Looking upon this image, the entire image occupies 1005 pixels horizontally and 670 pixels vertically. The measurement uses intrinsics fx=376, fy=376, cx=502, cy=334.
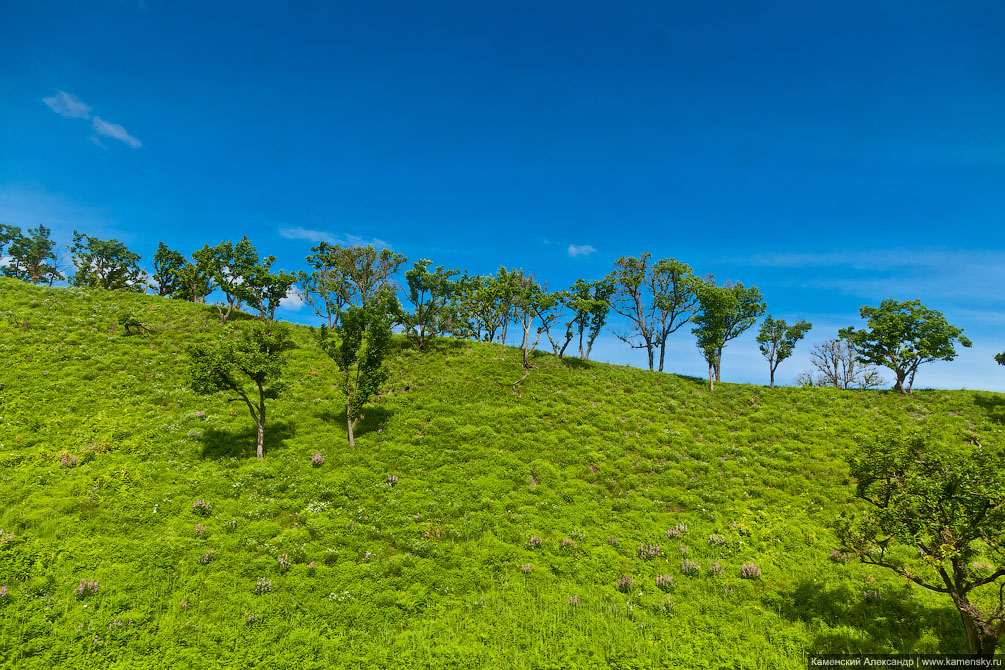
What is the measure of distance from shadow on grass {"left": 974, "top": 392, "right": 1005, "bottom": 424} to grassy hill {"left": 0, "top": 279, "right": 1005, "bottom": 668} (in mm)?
303

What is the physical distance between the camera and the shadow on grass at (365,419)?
26.0 metres

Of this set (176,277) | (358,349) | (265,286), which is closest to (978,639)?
(358,349)

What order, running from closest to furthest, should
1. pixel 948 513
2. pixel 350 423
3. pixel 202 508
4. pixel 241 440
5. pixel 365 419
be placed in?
pixel 948 513 < pixel 202 508 < pixel 241 440 < pixel 350 423 < pixel 365 419

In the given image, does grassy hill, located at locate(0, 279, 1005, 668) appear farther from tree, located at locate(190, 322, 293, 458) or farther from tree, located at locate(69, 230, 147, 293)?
tree, located at locate(69, 230, 147, 293)

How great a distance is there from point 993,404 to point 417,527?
48.2m

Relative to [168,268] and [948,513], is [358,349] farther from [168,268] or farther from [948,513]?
[168,268]

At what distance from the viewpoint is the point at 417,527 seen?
17672mm

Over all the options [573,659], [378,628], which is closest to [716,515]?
[573,659]

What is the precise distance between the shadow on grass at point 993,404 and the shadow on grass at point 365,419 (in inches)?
1883

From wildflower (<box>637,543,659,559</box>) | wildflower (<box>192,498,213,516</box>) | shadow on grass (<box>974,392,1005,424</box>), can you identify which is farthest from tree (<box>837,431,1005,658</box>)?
shadow on grass (<box>974,392,1005,424</box>)

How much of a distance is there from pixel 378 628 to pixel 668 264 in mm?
53625

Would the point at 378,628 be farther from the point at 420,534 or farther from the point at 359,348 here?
the point at 359,348

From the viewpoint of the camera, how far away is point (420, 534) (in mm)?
17312

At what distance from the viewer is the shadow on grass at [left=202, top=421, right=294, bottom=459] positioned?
71.2 feet
